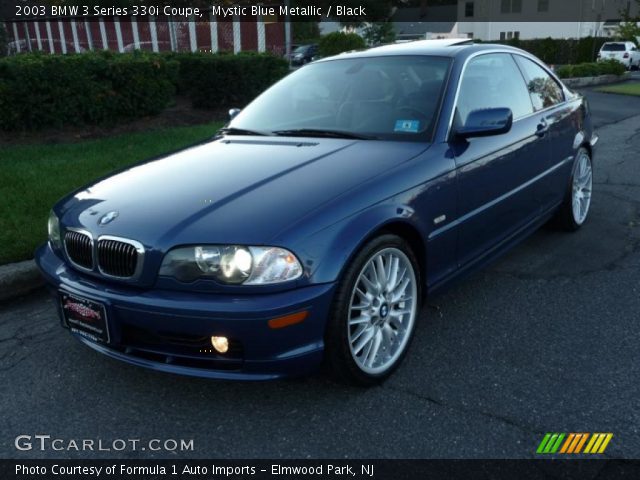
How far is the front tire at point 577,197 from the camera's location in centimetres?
487

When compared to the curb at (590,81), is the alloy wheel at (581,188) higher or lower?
higher

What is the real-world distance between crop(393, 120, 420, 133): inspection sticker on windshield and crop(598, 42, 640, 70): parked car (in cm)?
3393

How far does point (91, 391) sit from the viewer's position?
293cm

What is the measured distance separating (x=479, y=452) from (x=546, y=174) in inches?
98.9

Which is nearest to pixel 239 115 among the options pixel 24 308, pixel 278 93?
pixel 278 93

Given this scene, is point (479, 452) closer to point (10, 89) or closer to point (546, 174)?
point (546, 174)

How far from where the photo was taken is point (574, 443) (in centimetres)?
244

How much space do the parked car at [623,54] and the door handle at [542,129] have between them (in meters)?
32.7

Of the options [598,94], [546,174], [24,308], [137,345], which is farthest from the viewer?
[598,94]

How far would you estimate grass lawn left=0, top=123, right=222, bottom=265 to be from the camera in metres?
4.63

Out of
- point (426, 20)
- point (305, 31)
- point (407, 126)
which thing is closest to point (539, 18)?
point (426, 20)

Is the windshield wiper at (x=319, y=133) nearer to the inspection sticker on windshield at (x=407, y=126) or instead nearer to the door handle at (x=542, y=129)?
the inspection sticker on windshield at (x=407, y=126)

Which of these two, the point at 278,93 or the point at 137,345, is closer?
the point at 137,345

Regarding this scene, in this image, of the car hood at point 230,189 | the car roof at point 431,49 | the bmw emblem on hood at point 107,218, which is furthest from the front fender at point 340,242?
the car roof at point 431,49
